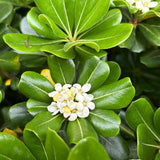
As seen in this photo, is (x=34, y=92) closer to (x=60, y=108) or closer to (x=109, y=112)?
(x=60, y=108)

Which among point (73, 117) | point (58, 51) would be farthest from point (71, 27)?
point (73, 117)

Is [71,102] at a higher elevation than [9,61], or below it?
below

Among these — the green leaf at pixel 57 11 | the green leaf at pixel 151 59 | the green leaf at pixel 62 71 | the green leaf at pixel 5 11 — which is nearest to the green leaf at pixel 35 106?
the green leaf at pixel 62 71

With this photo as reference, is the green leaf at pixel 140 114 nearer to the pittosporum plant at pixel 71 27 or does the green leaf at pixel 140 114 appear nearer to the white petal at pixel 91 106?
the white petal at pixel 91 106

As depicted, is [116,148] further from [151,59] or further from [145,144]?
[151,59]

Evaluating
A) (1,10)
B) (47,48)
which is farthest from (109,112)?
(1,10)

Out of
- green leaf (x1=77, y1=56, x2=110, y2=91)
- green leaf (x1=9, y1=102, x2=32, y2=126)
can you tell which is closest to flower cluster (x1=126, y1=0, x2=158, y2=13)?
green leaf (x1=77, y1=56, x2=110, y2=91)

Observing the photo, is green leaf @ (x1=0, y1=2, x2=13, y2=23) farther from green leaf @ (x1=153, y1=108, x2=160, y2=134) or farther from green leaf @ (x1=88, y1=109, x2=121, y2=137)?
green leaf @ (x1=153, y1=108, x2=160, y2=134)
